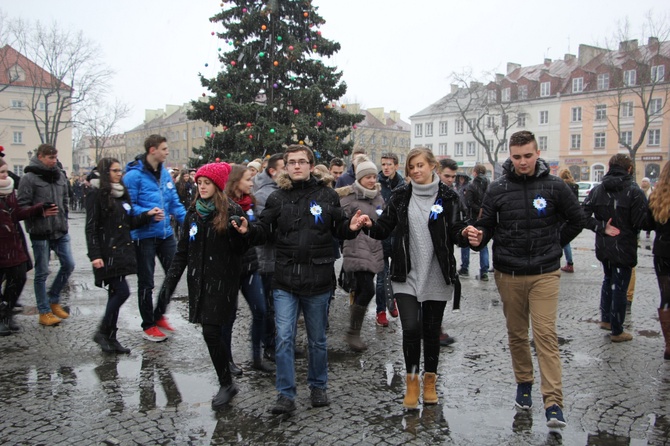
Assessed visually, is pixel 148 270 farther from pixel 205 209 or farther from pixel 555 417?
pixel 555 417

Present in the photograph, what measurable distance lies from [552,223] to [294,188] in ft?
6.62

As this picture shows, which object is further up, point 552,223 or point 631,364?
point 552,223

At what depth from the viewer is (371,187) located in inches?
253

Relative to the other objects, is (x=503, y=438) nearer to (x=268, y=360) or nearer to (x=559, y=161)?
(x=268, y=360)

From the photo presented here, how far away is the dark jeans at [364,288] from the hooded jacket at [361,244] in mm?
79

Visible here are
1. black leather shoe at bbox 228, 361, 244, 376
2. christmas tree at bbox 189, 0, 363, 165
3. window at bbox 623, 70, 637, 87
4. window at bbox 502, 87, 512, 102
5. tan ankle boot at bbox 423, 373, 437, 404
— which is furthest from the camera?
window at bbox 502, 87, 512, 102

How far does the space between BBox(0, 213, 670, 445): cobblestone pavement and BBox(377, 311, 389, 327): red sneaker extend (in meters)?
0.11

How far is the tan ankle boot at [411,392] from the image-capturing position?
4539mm

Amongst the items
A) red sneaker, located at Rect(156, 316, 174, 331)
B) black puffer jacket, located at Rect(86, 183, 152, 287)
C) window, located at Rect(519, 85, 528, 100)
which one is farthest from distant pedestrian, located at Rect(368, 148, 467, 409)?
window, located at Rect(519, 85, 528, 100)

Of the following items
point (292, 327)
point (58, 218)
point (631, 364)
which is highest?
point (58, 218)

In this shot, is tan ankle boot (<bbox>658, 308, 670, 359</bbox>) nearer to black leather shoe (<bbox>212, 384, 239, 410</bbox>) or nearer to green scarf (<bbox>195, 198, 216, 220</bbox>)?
black leather shoe (<bbox>212, 384, 239, 410</bbox>)

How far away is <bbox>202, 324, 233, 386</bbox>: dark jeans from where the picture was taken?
4625mm

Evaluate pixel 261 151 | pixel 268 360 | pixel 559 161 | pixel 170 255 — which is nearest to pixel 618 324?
pixel 268 360

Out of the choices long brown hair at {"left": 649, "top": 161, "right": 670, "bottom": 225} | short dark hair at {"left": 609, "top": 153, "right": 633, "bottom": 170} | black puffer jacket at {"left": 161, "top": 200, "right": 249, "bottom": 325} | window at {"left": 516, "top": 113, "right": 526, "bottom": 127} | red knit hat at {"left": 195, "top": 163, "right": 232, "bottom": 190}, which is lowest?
black puffer jacket at {"left": 161, "top": 200, "right": 249, "bottom": 325}
